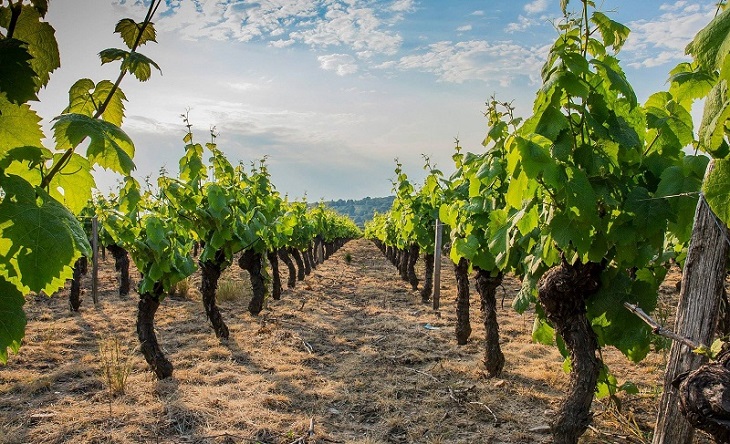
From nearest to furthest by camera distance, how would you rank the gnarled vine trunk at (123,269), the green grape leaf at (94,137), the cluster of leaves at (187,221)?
the green grape leaf at (94,137) < the cluster of leaves at (187,221) < the gnarled vine trunk at (123,269)

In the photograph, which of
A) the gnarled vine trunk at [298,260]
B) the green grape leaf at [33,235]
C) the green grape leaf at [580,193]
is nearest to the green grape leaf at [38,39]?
the green grape leaf at [33,235]

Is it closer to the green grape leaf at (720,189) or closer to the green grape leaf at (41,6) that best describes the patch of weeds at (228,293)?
the green grape leaf at (41,6)

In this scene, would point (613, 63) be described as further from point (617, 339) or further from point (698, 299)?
point (617, 339)

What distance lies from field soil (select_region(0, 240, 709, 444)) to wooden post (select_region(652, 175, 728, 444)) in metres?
2.17

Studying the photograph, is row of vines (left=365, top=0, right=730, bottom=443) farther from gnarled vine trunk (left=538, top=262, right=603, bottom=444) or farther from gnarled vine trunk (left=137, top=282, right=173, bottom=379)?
gnarled vine trunk (left=137, top=282, right=173, bottom=379)

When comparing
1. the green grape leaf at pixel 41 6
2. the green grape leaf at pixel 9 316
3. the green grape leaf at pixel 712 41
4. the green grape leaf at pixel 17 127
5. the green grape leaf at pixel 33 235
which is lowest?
the green grape leaf at pixel 9 316

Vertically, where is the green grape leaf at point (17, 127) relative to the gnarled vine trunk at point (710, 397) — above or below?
above

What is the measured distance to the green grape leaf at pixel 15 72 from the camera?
115cm

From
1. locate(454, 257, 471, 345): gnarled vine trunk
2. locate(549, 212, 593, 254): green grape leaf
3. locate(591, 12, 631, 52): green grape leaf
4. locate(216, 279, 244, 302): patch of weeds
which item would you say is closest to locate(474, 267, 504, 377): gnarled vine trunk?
locate(454, 257, 471, 345): gnarled vine trunk

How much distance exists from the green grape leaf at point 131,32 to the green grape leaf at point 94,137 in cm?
36

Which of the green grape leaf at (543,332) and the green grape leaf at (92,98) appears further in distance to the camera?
the green grape leaf at (543,332)

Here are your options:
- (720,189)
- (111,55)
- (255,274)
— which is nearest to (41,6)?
(111,55)

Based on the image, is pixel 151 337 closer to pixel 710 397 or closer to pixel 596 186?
pixel 596 186

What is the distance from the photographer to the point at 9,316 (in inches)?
45.8
